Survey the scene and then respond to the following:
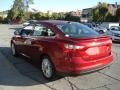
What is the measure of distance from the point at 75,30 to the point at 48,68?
1318 mm

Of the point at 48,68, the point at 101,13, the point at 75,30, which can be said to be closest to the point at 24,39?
the point at 48,68

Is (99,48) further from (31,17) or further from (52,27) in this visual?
(31,17)

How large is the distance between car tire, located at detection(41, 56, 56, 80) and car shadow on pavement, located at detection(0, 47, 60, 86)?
15 cm

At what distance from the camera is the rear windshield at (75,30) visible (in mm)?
6260

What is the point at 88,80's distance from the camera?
21.2 feet

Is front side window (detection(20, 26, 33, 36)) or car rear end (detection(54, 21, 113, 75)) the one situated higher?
front side window (detection(20, 26, 33, 36))

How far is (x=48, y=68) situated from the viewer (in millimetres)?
6434

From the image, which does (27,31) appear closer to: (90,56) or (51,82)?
(51,82)

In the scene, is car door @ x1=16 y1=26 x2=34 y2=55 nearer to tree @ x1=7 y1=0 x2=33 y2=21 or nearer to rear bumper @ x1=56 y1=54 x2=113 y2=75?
rear bumper @ x1=56 y1=54 x2=113 y2=75

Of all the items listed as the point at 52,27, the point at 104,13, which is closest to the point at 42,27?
the point at 52,27

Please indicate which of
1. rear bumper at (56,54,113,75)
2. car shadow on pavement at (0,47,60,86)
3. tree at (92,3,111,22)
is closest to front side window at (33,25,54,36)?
car shadow on pavement at (0,47,60,86)

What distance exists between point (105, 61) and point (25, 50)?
2.92 meters

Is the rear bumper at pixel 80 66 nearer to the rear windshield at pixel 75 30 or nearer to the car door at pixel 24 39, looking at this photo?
the rear windshield at pixel 75 30

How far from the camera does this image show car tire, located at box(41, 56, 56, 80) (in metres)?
6.26
